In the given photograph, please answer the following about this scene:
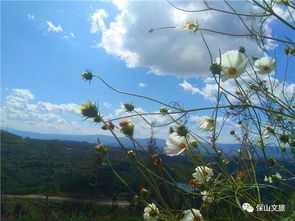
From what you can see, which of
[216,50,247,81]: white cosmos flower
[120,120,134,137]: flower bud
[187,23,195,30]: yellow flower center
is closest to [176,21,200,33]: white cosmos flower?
[187,23,195,30]: yellow flower center

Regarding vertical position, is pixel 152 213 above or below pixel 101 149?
below

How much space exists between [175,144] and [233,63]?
1.38ft

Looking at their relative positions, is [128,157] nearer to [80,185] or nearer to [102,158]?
[102,158]

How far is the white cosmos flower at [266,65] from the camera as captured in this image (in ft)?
5.13

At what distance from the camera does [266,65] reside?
62.4 inches

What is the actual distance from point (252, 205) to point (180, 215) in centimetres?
32

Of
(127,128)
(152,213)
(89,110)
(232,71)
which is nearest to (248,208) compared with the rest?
(152,213)

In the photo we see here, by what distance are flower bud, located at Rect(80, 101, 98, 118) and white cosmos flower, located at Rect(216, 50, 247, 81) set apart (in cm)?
52

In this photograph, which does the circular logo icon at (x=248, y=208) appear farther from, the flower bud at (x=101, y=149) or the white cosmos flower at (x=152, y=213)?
the flower bud at (x=101, y=149)

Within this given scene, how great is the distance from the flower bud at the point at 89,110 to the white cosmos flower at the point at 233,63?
523 mm

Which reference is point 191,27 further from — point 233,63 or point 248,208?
point 248,208

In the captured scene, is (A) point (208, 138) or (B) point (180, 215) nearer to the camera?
(B) point (180, 215)

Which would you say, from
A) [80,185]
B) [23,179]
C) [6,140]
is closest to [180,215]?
[80,185]

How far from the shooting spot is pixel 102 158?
1914mm
